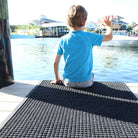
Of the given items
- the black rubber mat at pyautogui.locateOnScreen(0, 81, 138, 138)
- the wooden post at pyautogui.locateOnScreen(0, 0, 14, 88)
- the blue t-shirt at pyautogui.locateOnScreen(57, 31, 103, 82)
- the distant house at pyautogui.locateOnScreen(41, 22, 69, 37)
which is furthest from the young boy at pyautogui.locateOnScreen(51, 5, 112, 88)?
the distant house at pyautogui.locateOnScreen(41, 22, 69, 37)

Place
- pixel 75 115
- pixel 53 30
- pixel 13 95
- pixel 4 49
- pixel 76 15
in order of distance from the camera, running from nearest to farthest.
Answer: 1. pixel 75 115
2. pixel 76 15
3. pixel 13 95
4. pixel 4 49
5. pixel 53 30

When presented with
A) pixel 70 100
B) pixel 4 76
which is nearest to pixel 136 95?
pixel 70 100

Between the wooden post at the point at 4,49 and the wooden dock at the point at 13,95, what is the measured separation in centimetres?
10

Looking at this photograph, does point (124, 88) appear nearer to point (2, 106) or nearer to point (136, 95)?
point (136, 95)

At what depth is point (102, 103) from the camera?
4.37 feet

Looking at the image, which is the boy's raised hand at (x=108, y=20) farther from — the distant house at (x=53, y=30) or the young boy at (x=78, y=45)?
the distant house at (x=53, y=30)

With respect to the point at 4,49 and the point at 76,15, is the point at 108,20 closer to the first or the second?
the point at 76,15

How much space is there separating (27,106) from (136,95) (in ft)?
3.33

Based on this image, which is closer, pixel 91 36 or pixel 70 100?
pixel 70 100

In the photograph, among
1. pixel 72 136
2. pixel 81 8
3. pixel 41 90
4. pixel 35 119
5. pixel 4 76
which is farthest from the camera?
pixel 4 76

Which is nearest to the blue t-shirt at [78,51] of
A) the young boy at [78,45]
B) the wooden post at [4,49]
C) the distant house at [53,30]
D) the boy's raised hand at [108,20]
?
the young boy at [78,45]

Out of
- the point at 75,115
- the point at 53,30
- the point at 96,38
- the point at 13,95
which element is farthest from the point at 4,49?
the point at 53,30

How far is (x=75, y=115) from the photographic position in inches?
44.6

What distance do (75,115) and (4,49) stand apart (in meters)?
1.10
